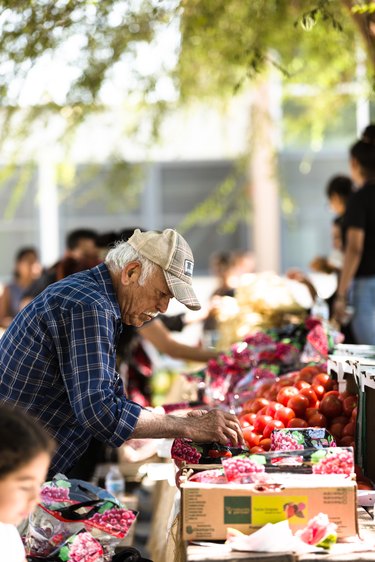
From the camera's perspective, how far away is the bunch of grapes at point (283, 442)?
9.86ft

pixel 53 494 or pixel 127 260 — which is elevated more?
pixel 127 260

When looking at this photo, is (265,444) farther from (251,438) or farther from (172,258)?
(172,258)

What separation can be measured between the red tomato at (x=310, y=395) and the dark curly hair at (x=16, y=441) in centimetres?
165

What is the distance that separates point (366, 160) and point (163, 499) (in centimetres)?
265

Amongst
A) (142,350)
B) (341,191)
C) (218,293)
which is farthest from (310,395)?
(218,293)

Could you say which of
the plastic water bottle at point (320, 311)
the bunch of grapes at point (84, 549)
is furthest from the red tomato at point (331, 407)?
the plastic water bottle at point (320, 311)

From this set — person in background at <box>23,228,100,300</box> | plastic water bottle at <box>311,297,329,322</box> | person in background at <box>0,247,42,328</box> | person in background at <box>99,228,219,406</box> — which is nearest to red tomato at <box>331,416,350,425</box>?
person in background at <box>99,228,219,406</box>

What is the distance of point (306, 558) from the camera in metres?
2.49

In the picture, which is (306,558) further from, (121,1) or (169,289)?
(121,1)

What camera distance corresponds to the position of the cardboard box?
2629 millimetres

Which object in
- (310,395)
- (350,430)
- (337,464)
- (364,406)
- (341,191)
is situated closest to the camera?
(337,464)

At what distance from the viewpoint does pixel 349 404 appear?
141 inches

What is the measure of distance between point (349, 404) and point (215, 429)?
0.74 m

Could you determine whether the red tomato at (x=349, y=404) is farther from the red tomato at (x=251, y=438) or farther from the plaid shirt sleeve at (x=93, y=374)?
the plaid shirt sleeve at (x=93, y=374)
